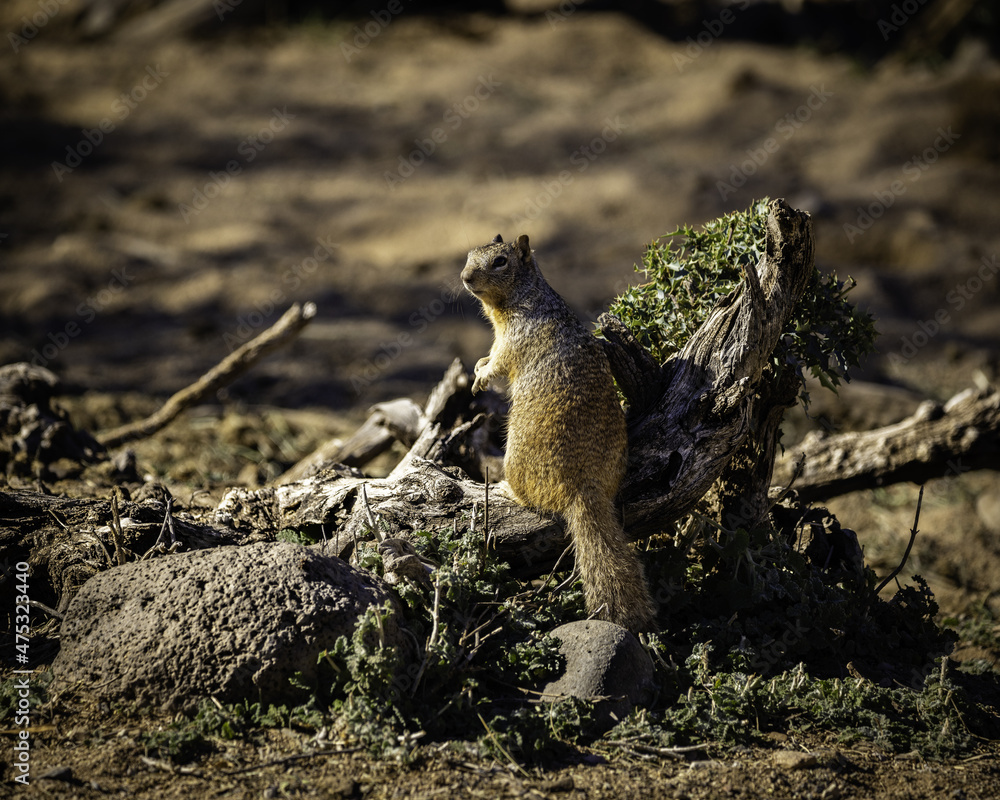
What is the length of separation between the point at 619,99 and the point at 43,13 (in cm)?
1459

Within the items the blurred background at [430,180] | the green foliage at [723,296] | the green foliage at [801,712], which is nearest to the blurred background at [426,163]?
the blurred background at [430,180]

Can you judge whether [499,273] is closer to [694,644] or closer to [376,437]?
[376,437]

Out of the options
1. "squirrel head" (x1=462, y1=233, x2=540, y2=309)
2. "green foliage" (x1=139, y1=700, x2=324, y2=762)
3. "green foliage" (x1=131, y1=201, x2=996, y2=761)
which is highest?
"squirrel head" (x1=462, y1=233, x2=540, y2=309)

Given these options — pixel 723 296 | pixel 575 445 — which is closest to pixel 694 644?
pixel 575 445

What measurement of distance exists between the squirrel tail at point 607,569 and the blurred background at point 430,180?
169 cm

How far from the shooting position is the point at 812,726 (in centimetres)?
381

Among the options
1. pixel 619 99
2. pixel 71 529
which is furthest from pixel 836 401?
pixel 619 99

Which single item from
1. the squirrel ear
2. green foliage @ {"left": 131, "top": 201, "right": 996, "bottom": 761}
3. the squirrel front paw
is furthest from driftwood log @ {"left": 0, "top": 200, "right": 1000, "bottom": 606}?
the squirrel ear

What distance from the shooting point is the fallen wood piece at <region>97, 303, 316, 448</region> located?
20.9ft

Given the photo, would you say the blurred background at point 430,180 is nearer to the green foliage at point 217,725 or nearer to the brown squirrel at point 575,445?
the brown squirrel at point 575,445

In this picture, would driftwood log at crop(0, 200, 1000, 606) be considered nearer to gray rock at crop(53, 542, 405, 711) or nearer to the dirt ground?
gray rock at crop(53, 542, 405, 711)

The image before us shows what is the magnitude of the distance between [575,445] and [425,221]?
405 inches

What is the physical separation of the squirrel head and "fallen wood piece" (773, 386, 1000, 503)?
2.38 meters

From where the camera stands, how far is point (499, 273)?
4801 mm
